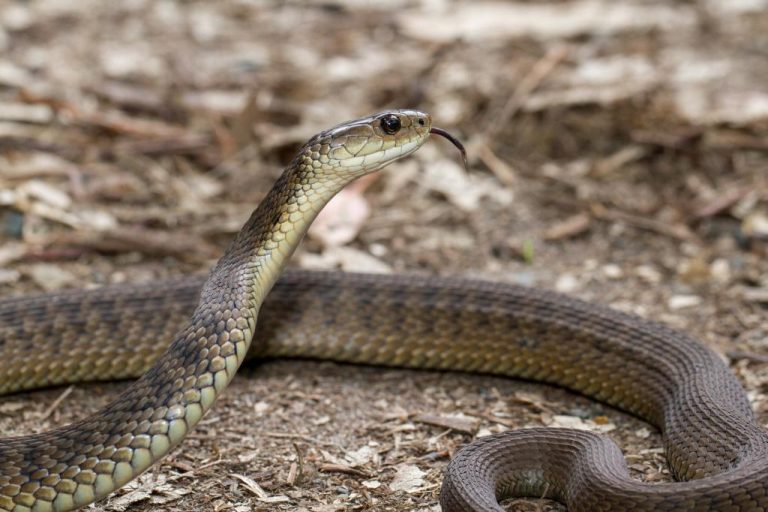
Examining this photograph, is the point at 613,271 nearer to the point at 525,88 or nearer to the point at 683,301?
the point at 683,301

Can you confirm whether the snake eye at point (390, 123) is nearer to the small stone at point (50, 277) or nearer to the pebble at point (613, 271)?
the pebble at point (613, 271)

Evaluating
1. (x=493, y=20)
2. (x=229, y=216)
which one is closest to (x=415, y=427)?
(x=229, y=216)

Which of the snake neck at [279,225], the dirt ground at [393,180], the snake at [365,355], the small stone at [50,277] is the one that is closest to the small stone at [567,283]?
the dirt ground at [393,180]

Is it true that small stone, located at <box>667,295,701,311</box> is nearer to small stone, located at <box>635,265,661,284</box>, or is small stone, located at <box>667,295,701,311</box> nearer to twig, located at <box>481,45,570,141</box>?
small stone, located at <box>635,265,661,284</box>

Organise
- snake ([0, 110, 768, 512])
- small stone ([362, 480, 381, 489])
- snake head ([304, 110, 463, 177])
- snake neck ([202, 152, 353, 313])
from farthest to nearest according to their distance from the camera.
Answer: snake head ([304, 110, 463, 177]) < snake neck ([202, 152, 353, 313]) < small stone ([362, 480, 381, 489]) < snake ([0, 110, 768, 512])

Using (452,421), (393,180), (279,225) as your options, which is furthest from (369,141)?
(393,180)

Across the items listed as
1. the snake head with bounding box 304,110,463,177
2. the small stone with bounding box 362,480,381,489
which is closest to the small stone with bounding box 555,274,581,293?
the snake head with bounding box 304,110,463,177
